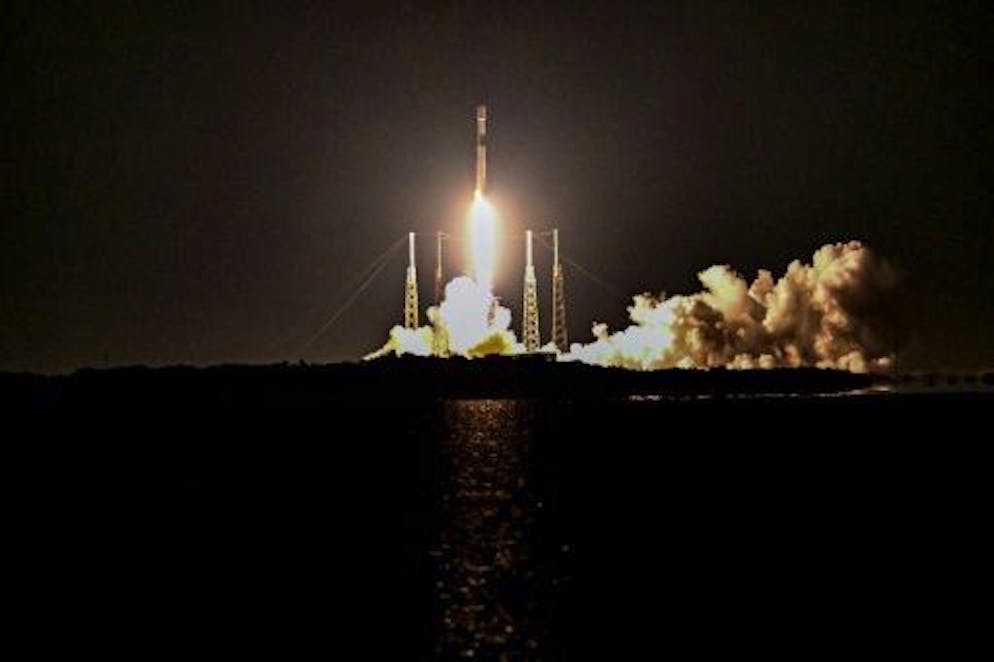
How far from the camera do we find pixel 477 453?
134375 mm

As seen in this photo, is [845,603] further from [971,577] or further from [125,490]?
[125,490]

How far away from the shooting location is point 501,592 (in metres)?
48.2

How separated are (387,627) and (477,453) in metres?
91.0

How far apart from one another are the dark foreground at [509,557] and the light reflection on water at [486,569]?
0.50 ft

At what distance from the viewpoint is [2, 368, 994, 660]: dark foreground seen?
4222 cm

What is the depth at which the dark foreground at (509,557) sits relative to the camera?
42219 millimetres

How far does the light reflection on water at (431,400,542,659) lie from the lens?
40750mm

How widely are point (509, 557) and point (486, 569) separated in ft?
9.89

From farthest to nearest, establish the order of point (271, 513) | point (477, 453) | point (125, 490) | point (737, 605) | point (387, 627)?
point (477, 453)
point (125, 490)
point (271, 513)
point (737, 605)
point (387, 627)

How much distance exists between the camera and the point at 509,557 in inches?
2240

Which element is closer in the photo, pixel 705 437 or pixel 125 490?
pixel 125 490

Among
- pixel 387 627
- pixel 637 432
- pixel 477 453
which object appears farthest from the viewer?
pixel 637 432

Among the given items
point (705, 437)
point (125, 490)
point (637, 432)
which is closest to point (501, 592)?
point (125, 490)

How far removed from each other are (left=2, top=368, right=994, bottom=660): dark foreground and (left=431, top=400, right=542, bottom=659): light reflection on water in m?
0.15
